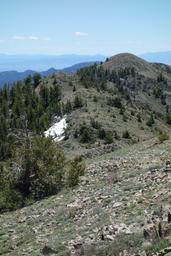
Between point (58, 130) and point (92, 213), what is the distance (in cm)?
4470

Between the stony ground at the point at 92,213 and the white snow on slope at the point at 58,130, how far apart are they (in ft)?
108

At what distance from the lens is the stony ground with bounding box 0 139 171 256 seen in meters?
14.5

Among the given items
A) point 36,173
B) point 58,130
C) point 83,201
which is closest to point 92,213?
point 83,201

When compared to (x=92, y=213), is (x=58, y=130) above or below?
below

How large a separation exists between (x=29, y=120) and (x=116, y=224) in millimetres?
55160

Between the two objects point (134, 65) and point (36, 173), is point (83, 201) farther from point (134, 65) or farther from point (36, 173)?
point (134, 65)

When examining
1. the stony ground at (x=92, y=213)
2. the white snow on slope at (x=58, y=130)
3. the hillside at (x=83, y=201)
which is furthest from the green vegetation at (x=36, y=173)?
the white snow on slope at (x=58, y=130)

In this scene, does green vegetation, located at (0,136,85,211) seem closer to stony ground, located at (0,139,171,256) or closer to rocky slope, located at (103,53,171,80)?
stony ground, located at (0,139,171,256)

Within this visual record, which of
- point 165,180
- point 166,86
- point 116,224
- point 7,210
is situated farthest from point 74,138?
point 166,86

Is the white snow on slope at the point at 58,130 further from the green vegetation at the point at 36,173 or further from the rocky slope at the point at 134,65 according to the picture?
the rocky slope at the point at 134,65

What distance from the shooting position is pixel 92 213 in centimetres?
1775

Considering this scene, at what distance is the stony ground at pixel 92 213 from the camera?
47.6ft

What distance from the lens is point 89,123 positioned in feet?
200

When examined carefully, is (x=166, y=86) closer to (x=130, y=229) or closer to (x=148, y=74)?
(x=148, y=74)
